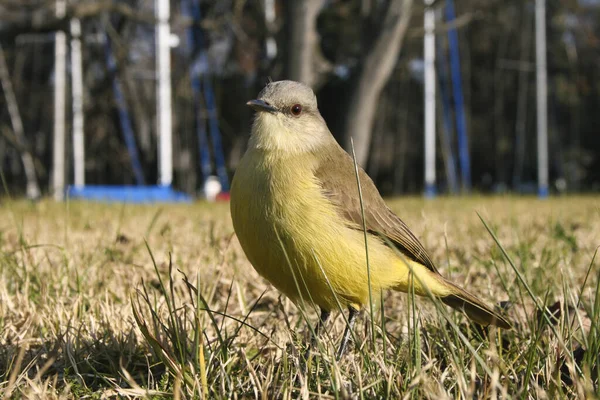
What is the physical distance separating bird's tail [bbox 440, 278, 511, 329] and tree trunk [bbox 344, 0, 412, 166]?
20.6ft

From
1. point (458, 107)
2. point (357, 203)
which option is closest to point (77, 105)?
point (458, 107)

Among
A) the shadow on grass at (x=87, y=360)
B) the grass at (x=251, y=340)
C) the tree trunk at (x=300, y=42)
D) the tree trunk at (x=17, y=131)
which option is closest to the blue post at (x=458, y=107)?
the tree trunk at (x=17, y=131)

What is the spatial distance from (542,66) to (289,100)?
929 inches

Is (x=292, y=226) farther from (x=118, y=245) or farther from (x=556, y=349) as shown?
(x=118, y=245)

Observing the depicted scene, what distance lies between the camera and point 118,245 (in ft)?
13.6

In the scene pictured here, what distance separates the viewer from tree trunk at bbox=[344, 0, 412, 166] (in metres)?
8.95

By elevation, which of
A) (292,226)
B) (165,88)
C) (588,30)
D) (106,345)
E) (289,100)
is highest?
(588,30)

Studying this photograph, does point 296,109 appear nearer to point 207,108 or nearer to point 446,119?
point 207,108

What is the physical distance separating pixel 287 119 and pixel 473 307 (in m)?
0.98

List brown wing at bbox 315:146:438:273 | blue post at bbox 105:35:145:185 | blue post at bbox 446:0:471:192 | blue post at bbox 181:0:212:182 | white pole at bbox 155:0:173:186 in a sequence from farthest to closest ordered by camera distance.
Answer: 1. blue post at bbox 446:0:471:192
2. blue post at bbox 181:0:212:182
3. blue post at bbox 105:35:145:185
4. white pole at bbox 155:0:173:186
5. brown wing at bbox 315:146:438:273

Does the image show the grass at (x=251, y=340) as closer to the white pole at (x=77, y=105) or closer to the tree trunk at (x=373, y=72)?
the tree trunk at (x=373, y=72)

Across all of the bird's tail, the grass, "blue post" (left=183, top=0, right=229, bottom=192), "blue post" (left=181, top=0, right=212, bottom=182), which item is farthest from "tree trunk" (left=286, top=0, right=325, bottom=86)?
"blue post" (left=183, top=0, right=229, bottom=192)

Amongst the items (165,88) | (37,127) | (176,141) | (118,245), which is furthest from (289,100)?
(37,127)

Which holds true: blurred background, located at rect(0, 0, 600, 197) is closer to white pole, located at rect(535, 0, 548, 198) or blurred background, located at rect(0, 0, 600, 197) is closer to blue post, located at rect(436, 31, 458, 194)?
blue post, located at rect(436, 31, 458, 194)
